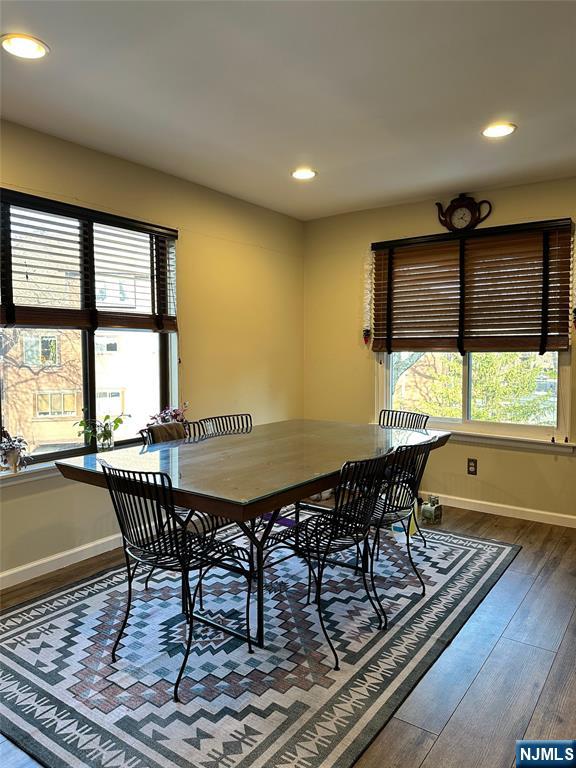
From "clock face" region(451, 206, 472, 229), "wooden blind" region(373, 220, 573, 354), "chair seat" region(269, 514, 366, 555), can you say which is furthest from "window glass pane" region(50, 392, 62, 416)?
"clock face" region(451, 206, 472, 229)

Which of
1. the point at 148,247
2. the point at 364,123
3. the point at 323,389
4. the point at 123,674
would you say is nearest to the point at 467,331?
the point at 323,389

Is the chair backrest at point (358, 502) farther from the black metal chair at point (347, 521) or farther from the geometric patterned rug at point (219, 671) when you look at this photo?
the geometric patterned rug at point (219, 671)

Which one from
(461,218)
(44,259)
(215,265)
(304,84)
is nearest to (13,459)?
(44,259)

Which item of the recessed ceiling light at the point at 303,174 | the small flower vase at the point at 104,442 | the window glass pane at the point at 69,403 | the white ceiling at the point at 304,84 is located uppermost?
the recessed ceiling light at the point at 303,174

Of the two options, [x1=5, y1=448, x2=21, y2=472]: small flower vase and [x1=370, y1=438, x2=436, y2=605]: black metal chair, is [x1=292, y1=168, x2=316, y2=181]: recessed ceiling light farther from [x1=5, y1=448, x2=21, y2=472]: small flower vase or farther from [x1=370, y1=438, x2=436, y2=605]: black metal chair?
[x1=5, y1=448, x2=21, y2=472]: small flower vase

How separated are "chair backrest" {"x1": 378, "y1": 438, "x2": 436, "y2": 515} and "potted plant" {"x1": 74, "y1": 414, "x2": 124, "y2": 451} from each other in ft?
5.76

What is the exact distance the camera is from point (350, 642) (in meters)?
2.46

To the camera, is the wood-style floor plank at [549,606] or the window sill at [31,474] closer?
the wood-style floor plank at [549,606]

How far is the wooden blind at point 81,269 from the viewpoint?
3014 mm

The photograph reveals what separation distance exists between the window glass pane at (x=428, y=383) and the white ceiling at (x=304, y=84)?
5.05 feet

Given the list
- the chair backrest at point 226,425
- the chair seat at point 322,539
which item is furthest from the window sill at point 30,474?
the chair seat at point 322,539

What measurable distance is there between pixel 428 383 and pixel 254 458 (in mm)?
2475

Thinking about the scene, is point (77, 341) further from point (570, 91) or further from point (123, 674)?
point (570, 91)

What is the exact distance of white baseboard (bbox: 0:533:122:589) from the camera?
9.89 ft
